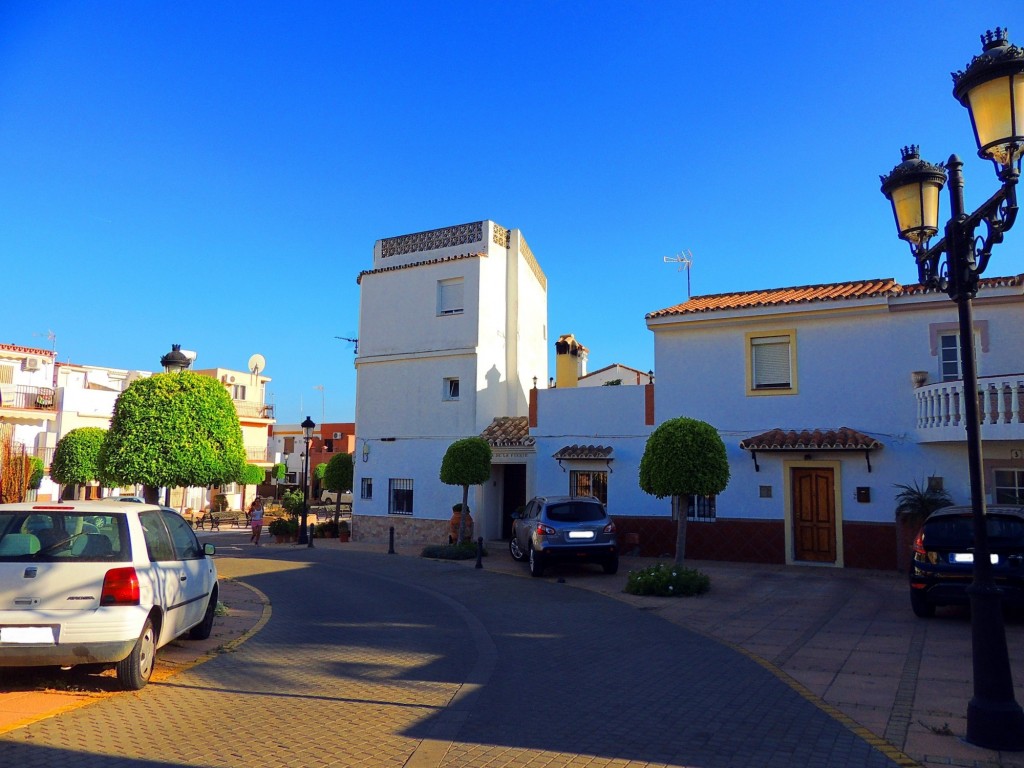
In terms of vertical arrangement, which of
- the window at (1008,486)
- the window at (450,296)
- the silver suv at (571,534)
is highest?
the window at (450,296)

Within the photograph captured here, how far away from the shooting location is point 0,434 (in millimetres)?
19438

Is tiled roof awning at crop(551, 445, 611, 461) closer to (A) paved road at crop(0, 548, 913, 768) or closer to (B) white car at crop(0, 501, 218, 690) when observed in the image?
(A) paved road at crop(0, 548, 913, 768)

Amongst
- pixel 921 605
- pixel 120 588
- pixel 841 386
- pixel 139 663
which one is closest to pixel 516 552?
pixel 841 386

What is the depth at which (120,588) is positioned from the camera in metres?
6.27

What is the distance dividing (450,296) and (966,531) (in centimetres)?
1656

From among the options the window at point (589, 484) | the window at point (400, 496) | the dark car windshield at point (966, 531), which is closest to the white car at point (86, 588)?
the dark car windshield at point (966, 531)

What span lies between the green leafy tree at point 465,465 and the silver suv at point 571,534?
13.8 feet

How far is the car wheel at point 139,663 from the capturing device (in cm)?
640

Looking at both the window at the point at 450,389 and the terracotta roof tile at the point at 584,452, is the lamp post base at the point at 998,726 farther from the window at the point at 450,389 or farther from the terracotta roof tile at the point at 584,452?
the window at the point at 450,389

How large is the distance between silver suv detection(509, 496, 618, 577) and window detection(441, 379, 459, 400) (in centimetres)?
817

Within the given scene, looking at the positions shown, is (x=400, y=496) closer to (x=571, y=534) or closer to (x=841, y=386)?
(x=571, y=534)

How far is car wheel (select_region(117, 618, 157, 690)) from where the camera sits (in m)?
6.40

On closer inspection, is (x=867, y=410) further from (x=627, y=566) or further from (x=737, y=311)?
(x=627, y=566)

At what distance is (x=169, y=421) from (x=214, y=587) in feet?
10.9
